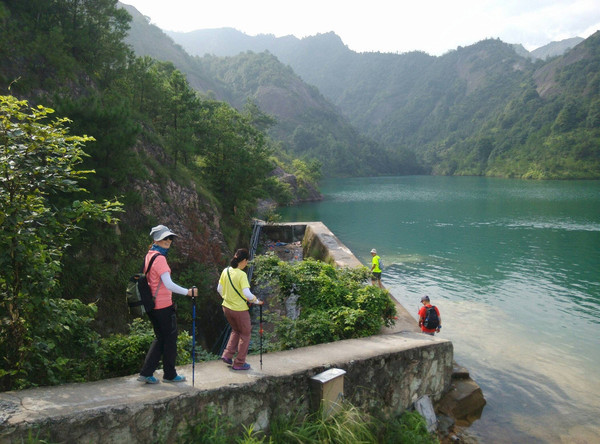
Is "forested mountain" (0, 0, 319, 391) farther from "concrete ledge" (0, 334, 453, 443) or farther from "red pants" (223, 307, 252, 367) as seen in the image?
"red pants" (223, 307, 252, 367)

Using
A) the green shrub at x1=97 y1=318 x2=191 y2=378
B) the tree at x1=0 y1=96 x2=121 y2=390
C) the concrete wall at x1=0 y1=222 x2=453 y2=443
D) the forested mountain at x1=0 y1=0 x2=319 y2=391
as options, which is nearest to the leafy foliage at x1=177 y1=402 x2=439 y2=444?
the concrete wall at x1=0 y1=222 x2=453 y2=443

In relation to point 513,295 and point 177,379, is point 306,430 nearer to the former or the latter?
point 177,379

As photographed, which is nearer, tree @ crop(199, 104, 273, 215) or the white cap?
the white cap

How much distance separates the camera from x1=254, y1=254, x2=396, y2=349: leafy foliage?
826 cm

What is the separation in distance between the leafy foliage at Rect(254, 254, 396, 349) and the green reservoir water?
2414 mm

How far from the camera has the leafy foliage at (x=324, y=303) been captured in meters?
8.26

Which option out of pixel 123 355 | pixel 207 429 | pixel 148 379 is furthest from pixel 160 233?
pixel 207 429

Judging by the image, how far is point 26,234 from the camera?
446 cm

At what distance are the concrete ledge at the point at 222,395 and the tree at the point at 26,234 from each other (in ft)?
1.83

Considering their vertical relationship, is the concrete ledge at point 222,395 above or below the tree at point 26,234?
below

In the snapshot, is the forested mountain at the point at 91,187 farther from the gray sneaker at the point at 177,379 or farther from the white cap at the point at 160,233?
the gray sneaker at the point at 177,379

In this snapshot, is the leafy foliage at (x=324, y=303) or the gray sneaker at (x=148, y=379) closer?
the gray sneaker at (x=148, y=379)

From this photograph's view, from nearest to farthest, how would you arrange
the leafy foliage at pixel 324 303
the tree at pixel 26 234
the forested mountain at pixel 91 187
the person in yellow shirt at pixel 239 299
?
1. the tree at pixel 26 234
2. the forested mountain at pixel 91 187
3. the person in yellow shirt at pixel 239 299
4. the leafy foliage at pixel 324 303

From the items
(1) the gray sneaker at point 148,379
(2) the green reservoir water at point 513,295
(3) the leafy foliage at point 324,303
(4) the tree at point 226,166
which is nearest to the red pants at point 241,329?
(1) the gray sneaker at point 148,379
